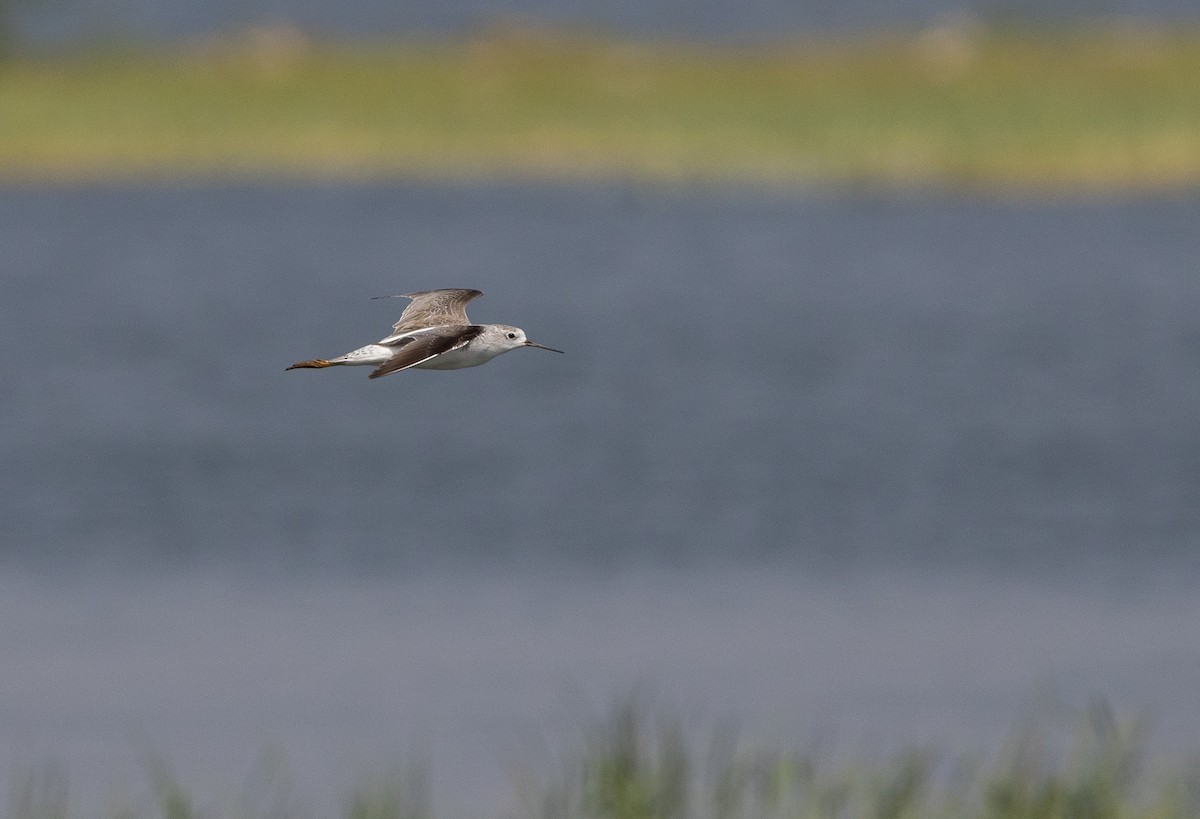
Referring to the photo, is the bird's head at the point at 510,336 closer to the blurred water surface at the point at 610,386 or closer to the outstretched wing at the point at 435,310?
the outstretched wing at the point at 435,310

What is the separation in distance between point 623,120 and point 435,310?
5007 cm

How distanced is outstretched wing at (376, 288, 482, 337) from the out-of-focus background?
15.2 feet

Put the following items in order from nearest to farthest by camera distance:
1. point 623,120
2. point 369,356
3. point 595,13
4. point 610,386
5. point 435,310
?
point 369,356
point 435,310
point 610,386
point 623,120
point 595,13

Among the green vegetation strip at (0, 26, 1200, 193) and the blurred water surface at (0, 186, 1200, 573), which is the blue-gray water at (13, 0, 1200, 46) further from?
the blurred water surface at (0, 186, 1200, 573)

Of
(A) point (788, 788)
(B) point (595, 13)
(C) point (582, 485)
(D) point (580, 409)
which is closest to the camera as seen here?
(A) point (788, 788)

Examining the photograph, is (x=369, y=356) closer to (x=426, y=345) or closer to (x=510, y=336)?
(x=426, y=345)

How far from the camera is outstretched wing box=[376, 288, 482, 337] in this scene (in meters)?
6.10

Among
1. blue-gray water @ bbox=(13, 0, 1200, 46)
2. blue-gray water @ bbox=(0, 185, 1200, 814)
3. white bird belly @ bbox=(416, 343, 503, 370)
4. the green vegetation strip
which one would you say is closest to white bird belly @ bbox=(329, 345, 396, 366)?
white bird belly @ bbox=(416, 343, 503, 370)

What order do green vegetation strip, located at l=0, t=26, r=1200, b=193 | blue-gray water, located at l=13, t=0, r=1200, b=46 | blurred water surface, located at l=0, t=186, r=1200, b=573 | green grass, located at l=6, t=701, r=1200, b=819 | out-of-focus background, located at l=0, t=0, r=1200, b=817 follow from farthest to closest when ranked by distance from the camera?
1. blue-gray water, located at l=13, t=0, r=1200, b=46
2. green vegetation strip, located at l=0, t=26, r=1200, b=193
3. blurred water surface, located at l=0, t=186, r=1200, b=573
4. out-of-focus background, located at l=0, t=0, r=1200, b=817
5. green grass, located at l=6, t=701, r=1200, b=819

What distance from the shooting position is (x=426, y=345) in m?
5.50

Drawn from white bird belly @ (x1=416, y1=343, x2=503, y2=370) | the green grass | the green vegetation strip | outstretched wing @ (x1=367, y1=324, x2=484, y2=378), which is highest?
outstretched wing @ (x1=367, y1=324, x2=484, y2=378)

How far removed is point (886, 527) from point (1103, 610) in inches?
169

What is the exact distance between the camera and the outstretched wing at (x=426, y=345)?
16.9ft

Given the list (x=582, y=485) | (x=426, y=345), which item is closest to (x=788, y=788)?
(x=426, y=345)
